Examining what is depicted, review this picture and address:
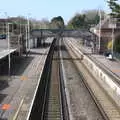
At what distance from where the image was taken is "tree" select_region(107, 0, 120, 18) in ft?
282

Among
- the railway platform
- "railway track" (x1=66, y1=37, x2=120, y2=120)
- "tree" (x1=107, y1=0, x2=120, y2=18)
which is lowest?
"railway track" (x1=66, y1=37, x2=120, y2=120)

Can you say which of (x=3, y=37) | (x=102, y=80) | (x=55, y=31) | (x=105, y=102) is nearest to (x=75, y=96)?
(x=105, y=102)

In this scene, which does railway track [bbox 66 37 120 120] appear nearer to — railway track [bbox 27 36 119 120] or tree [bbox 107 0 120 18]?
railway track [bbox 27 36 119 120]

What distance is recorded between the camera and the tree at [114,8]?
85875 mm


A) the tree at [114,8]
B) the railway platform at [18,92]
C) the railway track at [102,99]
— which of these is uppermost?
the tree at [114,8]

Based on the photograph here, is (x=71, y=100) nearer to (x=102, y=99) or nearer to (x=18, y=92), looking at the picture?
(x=102, y=99)

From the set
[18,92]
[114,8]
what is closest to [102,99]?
[18,92]

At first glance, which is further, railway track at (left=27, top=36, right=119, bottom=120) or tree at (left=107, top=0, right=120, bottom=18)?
tree at (left=107, top=0, right=120, bottom=18)

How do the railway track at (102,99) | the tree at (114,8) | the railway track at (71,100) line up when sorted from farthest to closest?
the tree at (114,8), the railway track at (102,99), the railway track at (71,100)

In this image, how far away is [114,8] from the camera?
86.4 m

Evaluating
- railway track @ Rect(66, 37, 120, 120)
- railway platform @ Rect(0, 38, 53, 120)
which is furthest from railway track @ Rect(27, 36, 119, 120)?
railway platform @ Rect(0, 38, 53, 120)

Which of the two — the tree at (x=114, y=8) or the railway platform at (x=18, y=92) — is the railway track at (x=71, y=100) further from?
the tree at (x=114, y=8)

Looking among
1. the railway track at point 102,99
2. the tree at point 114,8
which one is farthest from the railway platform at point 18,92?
the tree at point 114,8

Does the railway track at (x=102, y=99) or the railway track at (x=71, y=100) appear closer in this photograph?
the railway track at (x=71, y=100)
